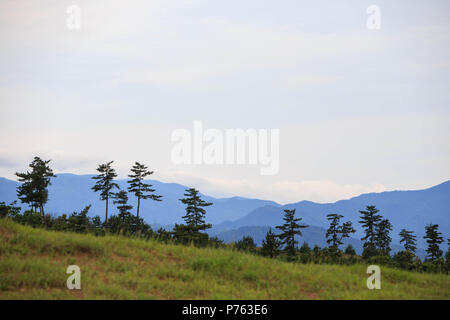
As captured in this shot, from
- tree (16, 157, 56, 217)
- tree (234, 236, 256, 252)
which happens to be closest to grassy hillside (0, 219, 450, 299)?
tree (234, 236, 256, 252)

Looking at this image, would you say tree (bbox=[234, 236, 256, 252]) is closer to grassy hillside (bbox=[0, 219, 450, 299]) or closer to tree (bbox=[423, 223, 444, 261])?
grassy hillside (bbox=[0, 219, 450, 299])

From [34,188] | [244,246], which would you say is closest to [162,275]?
[244,246]

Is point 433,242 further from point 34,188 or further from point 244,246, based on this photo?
point 34,188

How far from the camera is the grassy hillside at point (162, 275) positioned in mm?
8492

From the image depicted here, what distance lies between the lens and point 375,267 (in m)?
11.5

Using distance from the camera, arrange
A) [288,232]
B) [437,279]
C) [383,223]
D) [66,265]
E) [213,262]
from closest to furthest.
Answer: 1. [66,265]
2. [213,262]
3. [437,279]
4. [288,232]
5. [383,223]

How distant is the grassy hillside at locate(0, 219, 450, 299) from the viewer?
8.49m

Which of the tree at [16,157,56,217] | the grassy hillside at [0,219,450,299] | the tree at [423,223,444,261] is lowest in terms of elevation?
the tree at [423,223,444,261]

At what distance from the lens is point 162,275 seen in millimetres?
9820

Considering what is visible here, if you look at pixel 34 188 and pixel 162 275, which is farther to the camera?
pixel 34 188
